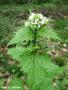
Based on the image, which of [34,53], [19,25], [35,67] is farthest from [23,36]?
[19,25]

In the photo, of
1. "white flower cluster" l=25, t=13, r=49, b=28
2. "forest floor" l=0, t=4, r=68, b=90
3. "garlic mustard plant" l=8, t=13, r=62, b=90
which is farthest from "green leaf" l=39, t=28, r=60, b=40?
"forest floor" l=0, t=4, r=68, b=90

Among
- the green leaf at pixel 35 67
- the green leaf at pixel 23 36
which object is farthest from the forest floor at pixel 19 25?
the green leaf at pixel 35 67

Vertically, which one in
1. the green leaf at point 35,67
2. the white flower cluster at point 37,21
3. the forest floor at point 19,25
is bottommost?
the forest floor at point 19,25

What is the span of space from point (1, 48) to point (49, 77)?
503 cm

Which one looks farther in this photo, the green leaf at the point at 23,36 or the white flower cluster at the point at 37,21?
the green leaf at the point at 23,36

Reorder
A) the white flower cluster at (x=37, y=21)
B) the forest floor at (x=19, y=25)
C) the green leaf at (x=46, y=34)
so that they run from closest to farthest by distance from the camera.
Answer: the white flower cluster at (x=37, y=21), the green leaf at (x=46, y=34), the forest floor at (x=19, y=25)

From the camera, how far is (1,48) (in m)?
8.19

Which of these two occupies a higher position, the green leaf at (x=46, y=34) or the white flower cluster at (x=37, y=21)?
the white flower cluster at (x=37, y=21)

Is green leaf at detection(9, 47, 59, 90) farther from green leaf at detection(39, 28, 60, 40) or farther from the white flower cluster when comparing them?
the white flower cluster

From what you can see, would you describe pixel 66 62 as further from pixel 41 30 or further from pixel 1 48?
pixel 41 30

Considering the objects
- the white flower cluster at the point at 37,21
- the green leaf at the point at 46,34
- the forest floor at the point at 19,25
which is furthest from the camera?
the forest floor at the point at 19,25

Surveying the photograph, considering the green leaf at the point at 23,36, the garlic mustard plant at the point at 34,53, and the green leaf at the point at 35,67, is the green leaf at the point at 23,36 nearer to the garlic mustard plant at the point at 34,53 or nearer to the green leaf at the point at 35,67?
the garlic mustard plant at the point at 34,53

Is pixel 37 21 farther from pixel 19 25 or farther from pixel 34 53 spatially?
pixel 19 25

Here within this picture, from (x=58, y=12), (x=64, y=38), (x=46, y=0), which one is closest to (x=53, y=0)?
(x=46, y=0)
